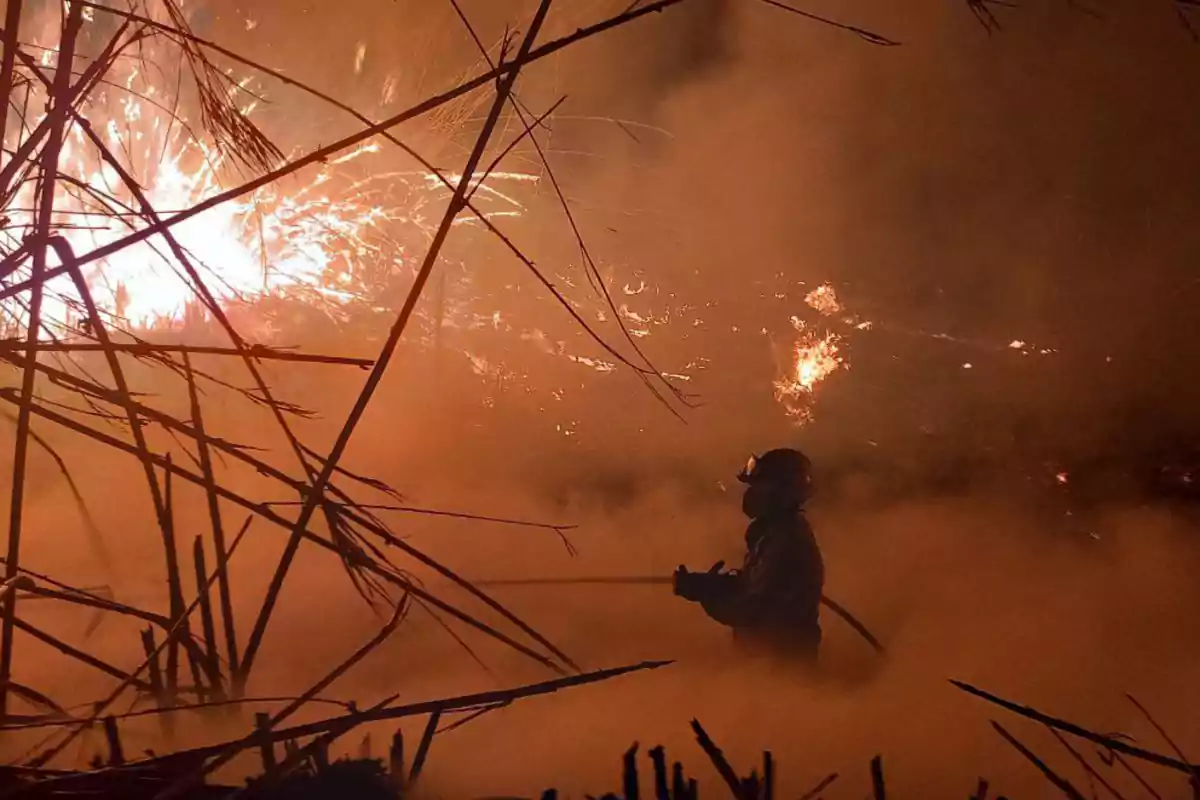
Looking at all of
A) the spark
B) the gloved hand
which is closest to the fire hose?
the gloved hand

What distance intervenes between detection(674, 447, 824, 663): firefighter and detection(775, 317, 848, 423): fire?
1128 millimetres

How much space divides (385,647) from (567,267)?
4.86 ft

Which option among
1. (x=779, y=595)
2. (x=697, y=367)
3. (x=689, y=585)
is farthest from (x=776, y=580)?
(x=697, y=367)

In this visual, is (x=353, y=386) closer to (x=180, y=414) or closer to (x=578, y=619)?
(x=180, y=414)

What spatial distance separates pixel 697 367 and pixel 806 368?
1.49 feet

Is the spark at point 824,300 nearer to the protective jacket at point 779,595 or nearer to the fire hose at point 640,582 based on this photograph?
the fire hose at point 640,582

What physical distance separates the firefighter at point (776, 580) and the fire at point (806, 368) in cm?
113

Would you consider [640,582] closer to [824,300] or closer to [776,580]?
[776,580]

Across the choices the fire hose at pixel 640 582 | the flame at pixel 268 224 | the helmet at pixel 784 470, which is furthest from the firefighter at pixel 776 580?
the flame at pixel 268 224

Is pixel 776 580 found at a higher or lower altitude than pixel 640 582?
lower

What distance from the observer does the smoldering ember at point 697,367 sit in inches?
99.6

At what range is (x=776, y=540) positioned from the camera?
7.98 ft

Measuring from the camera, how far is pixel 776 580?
241cm

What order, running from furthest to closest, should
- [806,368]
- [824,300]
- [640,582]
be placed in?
[806,368], [824,300], [640,582]
